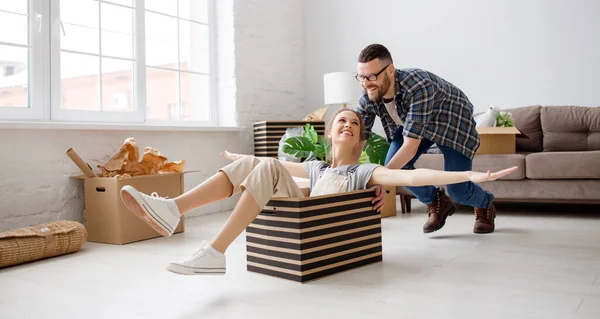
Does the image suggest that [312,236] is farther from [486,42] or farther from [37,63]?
[486,42]

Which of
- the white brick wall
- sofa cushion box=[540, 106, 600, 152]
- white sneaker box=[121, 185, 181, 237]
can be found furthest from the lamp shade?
white sneaker box=[121, 185, 181, 237]

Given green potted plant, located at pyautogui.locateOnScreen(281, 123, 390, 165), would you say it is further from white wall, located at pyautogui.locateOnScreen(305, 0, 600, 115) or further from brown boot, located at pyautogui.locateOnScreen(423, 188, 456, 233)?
white wall, located at pyautogui.locateOnScreen(305, 0, 600, 115)

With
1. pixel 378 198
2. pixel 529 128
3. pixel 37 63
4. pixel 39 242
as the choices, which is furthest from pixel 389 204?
pixel 37 63

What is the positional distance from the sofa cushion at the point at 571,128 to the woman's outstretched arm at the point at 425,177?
258cm

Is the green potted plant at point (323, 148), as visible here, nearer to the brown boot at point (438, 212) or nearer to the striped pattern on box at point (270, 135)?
the brown boot at point (438, 212)

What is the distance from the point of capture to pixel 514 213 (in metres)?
4.15

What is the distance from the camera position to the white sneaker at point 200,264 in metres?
1.96

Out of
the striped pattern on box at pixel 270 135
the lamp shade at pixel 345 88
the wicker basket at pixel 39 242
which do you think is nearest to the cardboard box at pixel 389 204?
the lamp shade at pixel 345 88

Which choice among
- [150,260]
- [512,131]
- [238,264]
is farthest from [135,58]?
[512,131]

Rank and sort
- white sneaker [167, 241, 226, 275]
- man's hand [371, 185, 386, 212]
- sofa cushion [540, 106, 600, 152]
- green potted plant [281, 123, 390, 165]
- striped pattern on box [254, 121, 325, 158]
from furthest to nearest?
striped pattern on box [254, 121, 325, 158], sofa cushion [540, 106, 600, 152], green potted plant [281, 123, 390, 165], man's hand [371, 185, 386, 212], white sneaker [167, 241, 226, 275]

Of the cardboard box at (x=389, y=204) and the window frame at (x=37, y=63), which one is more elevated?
the window frame at (x=37, y=63)

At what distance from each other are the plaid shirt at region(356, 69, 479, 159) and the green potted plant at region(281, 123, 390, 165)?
71cm

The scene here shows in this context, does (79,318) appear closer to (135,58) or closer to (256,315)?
(256,315)

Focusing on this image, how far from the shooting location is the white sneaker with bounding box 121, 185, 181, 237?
2.00 metres
